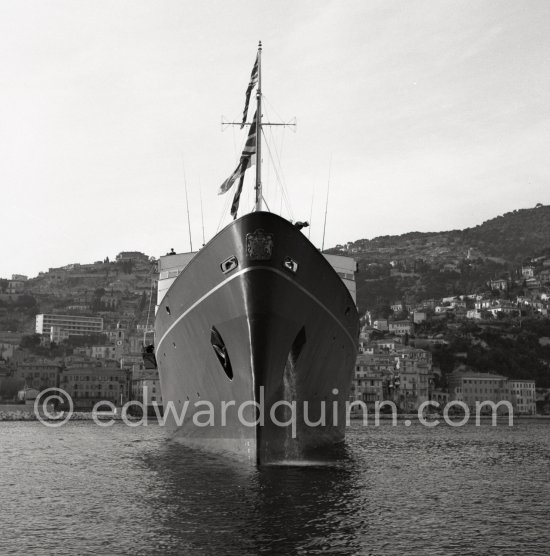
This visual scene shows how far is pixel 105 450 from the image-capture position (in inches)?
1407

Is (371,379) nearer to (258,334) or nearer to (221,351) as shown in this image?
(221,351)

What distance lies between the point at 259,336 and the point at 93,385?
109 m

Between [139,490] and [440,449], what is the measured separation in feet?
71.2

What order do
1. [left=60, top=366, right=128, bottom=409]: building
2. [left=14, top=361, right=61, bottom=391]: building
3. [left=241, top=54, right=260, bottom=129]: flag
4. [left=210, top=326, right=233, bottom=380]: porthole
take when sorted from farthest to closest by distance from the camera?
1. [left=14, top=361, right=61, bottom=391]: building
2. [left=60, top=366, right=128, bottom=409]: building
3. [left=241, top=54, right=260, bottom=129]: flag
4. [left=210, top=326, right=233, bottom=380]: porthole

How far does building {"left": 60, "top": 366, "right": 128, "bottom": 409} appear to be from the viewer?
123m

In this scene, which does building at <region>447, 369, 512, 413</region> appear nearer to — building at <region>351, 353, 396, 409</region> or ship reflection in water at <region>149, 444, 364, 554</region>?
building at <region>351, 353, 396, 409</region>

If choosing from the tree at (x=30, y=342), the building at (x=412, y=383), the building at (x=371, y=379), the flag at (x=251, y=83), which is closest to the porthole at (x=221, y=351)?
the flag at (x=251, y=83)

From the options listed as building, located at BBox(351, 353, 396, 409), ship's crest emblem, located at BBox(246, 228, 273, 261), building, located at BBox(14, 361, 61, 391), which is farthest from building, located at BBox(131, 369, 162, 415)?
ship's crest emblem, located at BBox(246, 228, 273, 261)

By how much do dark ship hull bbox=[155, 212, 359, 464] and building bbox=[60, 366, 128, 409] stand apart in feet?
329

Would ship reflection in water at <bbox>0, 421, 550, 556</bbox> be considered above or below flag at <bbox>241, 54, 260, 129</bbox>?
below

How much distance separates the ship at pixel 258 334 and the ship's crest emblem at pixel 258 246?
3 centimetres

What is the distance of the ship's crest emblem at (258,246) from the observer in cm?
2111

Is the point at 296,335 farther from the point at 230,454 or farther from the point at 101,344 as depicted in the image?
the point at 101,344

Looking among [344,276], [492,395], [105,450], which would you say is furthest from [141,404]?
[344,276]
